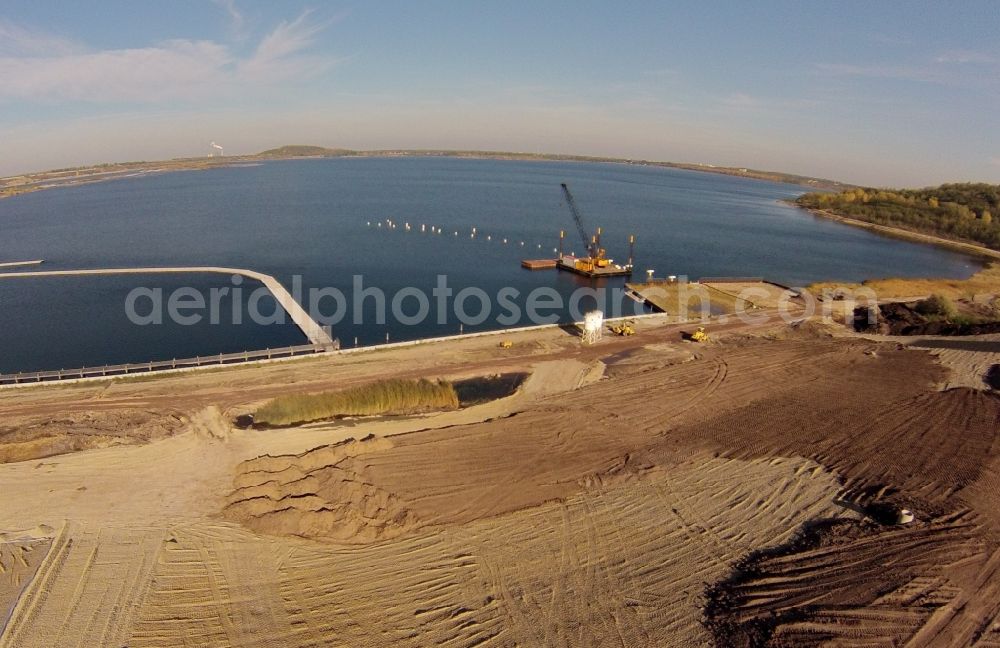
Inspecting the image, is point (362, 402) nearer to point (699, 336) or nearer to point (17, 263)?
point (699, 336)

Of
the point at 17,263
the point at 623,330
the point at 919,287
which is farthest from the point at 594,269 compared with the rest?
the point at 17,263

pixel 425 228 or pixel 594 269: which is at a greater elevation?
pixel 425 228

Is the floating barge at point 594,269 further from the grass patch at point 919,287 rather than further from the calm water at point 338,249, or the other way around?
the grass patch at point 919,287

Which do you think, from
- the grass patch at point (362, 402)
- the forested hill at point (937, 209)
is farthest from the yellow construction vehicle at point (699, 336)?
the forested hill at point (937, 209)

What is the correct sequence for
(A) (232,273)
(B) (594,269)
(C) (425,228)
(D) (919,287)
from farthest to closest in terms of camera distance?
(C) (425,228) → (B) (594,269) → (A) (232,273) → (D) (919,287)

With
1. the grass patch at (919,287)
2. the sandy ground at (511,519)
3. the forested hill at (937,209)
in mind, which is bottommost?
the sandy ground at (511,519)

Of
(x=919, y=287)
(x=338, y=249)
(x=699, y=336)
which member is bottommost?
(x=699, y=336)
